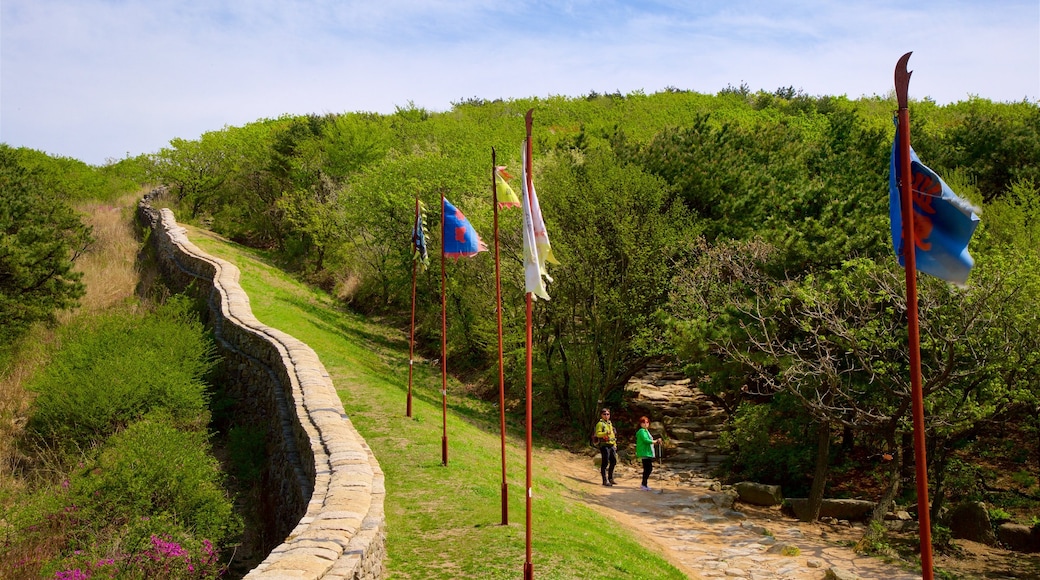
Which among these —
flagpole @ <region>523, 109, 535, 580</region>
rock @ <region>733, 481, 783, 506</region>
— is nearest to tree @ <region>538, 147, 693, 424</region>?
rock @ <region>733, 481, 783, 506</region>

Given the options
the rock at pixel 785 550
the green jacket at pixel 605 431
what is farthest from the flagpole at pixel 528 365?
the green jacket at pixel 605 431

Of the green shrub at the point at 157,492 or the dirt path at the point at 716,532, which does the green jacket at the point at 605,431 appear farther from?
the green shrub at the point at 157,492

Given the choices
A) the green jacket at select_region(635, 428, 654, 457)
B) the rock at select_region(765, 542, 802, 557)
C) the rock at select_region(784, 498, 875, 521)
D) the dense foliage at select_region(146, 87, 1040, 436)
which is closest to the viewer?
the rock at select_region(765, 542, 802, 557)

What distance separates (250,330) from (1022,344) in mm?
17387

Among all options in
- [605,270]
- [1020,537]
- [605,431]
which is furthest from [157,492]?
[1020,537]

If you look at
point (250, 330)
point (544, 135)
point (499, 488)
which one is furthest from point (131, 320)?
point (544, 135)

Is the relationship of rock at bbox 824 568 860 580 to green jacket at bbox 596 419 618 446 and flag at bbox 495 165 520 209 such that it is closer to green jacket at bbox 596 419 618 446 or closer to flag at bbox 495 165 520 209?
green jacket at bbox 596 419 618 446

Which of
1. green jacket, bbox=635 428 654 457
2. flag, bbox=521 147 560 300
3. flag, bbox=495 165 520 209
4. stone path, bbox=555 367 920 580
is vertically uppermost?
flag, bbox=495 165 520 209

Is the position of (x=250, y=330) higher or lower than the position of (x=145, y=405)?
higher

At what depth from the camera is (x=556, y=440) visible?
84.6 ft

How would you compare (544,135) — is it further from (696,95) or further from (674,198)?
(674,198)

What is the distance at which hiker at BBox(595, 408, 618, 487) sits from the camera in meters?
19.7

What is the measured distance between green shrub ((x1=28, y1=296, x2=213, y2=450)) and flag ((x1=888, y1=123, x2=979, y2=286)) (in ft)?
53.4

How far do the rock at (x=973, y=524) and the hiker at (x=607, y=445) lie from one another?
24.0 ft
